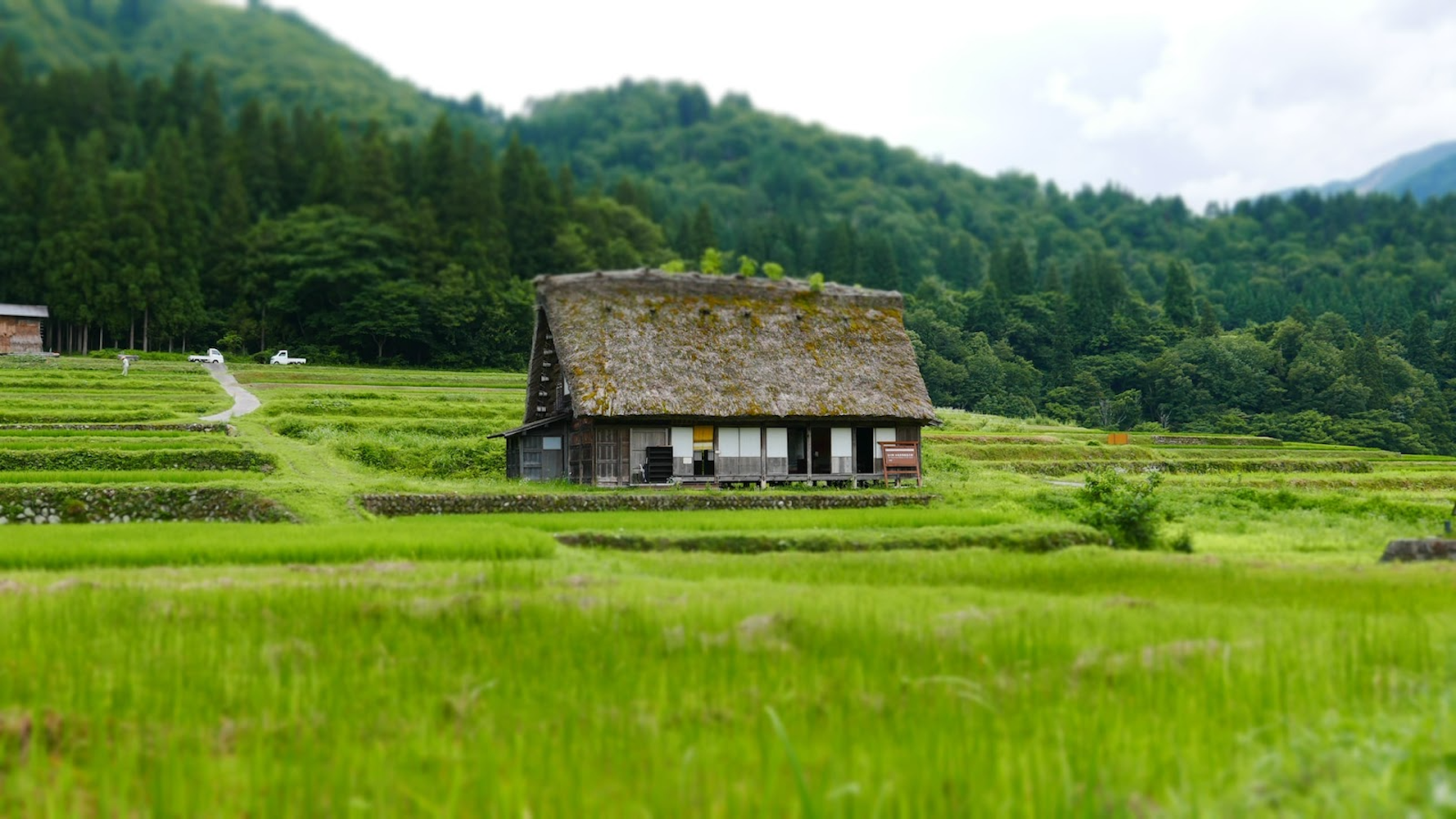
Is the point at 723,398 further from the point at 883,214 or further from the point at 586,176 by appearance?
the point at 586,176

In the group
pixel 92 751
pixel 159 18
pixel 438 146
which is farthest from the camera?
pixel 159 18

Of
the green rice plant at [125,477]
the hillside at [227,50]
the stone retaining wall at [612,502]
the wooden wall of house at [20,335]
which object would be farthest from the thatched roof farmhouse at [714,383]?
the hillside at [227,50]

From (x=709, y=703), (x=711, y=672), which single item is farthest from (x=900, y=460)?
(x=709, y=703)

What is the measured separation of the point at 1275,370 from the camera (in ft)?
235

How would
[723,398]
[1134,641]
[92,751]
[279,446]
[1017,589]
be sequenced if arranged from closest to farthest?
→ [92,751]
[1134,641]
[1017,589]
[723,398]
[279,446]

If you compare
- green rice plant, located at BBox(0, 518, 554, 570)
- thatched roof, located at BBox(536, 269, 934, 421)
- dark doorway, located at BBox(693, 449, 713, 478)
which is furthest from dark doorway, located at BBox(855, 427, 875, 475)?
green rice plant, located at BBox(0, 518, 554, 570)

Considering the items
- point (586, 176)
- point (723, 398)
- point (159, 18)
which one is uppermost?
point (159, 18)

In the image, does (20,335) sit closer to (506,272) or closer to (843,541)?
(506,272)

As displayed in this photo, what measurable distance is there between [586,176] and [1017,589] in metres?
140

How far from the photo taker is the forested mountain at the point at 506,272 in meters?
58.9

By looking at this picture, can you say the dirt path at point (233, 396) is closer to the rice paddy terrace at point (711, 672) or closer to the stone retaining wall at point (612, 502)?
the stone retaining wall at point (612, 502)

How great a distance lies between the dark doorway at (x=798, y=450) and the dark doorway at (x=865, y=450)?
1293 mm

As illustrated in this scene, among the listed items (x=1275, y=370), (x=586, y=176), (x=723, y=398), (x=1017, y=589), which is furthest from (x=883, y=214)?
(x=1017, y=589)

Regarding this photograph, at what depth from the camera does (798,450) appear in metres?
28.1
